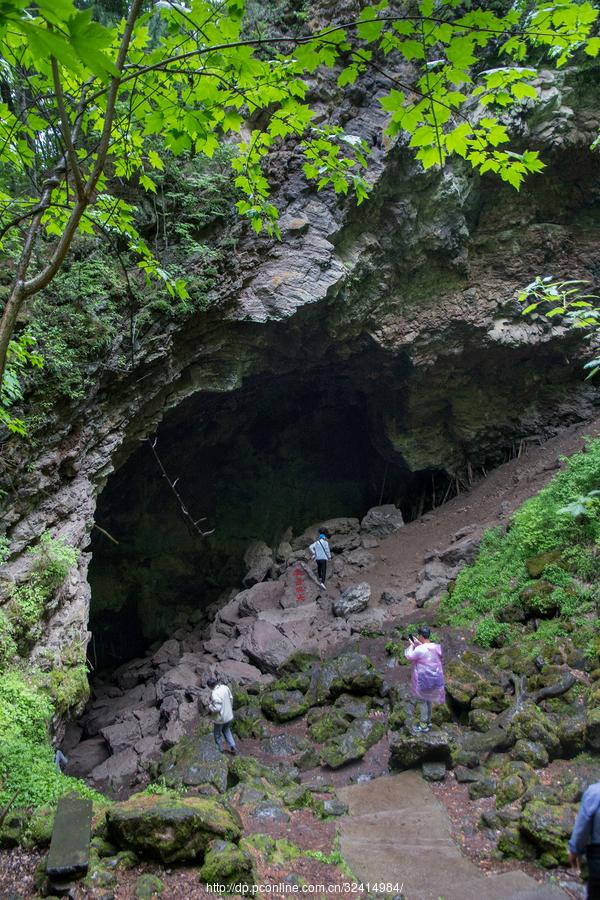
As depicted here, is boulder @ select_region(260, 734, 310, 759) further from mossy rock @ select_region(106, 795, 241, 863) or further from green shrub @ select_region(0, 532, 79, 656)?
green shrub @ select_region(0, 532, 79, 656)

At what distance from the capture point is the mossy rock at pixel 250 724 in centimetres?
757

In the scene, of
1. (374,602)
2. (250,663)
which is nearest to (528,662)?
(374,602)

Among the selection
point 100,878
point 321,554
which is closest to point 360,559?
point 321,554

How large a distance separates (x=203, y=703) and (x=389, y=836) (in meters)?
4.82

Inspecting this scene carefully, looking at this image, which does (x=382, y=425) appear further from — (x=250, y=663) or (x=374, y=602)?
(x=250, y=663)

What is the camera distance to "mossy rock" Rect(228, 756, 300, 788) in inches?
238

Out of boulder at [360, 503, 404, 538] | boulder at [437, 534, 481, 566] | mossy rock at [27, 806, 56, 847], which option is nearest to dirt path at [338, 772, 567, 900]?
mossy rock at [27, 806, 56, 847]

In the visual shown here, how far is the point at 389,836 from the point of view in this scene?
15.6ft

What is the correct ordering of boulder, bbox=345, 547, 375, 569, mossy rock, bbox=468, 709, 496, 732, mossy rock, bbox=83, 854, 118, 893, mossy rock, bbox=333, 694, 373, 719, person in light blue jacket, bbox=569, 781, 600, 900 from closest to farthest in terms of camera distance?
person in light blue jacket, bbox=569, 781, 600, 900 → mossy rock, bbox=83, 854, 118, 893 → mossy rock, bbox=468, 709, 496, 732 → mossy rock, bbox=333, 694, 373, 719 → boulder, bbox=345, 547, 375, 569

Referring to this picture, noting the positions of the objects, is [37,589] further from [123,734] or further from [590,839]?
[590,839]

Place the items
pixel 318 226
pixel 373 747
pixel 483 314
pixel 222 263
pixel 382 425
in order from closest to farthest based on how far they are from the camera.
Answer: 1. pixel 373 747
2. pixel 222 263
3. pixel 318 226
4. pixel 483 314
5. pixel 382 425

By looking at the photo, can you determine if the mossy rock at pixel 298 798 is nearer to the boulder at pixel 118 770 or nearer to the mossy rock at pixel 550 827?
the mossy rock at pixel 550 827

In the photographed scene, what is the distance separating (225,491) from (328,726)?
9687 mm

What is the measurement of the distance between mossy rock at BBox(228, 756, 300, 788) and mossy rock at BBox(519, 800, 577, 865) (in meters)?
2.91
